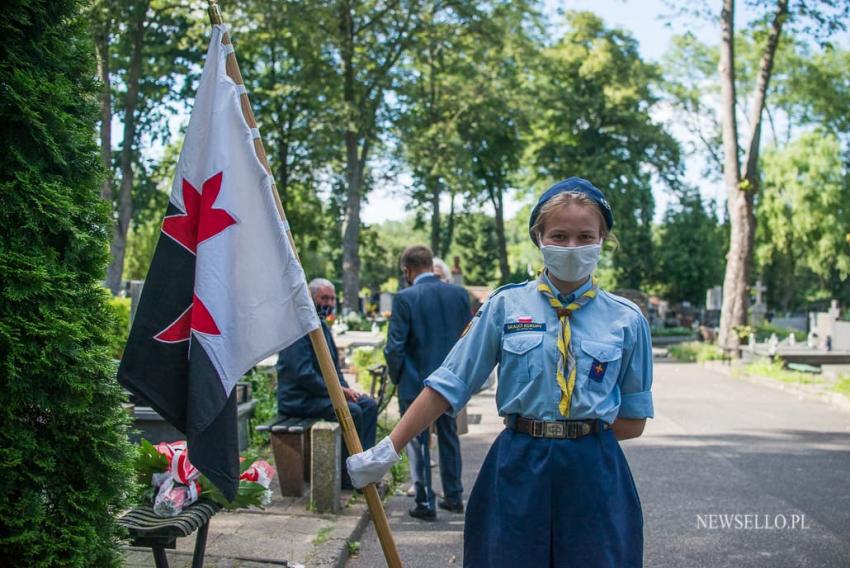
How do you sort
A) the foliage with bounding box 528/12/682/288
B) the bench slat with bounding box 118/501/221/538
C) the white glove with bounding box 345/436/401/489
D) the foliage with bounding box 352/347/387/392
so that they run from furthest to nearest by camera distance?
the foliage with bounding box 528/12/682/288 → the foliage with bounding box 352/347/387/392 → the bench slat with bounding box 118/501/221/538 → the white glove with bounding box 345/436/401/489

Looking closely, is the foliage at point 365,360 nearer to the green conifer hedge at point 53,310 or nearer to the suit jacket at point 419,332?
the suit jacket at point 419,332

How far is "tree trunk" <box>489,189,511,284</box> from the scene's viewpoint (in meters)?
41.1

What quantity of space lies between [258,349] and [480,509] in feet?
3.50

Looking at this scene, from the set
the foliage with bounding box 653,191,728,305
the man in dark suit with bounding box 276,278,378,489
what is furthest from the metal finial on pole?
the foliage with bounding box 653,191,728,305

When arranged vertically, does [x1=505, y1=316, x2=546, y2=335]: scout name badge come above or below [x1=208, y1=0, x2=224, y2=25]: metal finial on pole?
below

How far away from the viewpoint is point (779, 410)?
12891 mm

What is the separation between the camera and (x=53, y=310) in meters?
2.94

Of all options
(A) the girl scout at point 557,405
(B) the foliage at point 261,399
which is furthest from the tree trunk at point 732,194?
(A) the girl scout at point 557,405

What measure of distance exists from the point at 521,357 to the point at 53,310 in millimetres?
1715

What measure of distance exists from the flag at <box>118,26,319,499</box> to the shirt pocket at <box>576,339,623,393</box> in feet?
3.41

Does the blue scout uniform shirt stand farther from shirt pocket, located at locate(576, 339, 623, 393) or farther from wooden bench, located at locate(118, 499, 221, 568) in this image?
wooden bench, located at locate(118, 499, 221, 568)

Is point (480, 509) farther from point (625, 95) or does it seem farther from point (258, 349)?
point (625, 95)

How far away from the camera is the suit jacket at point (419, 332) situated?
6.34 meters
